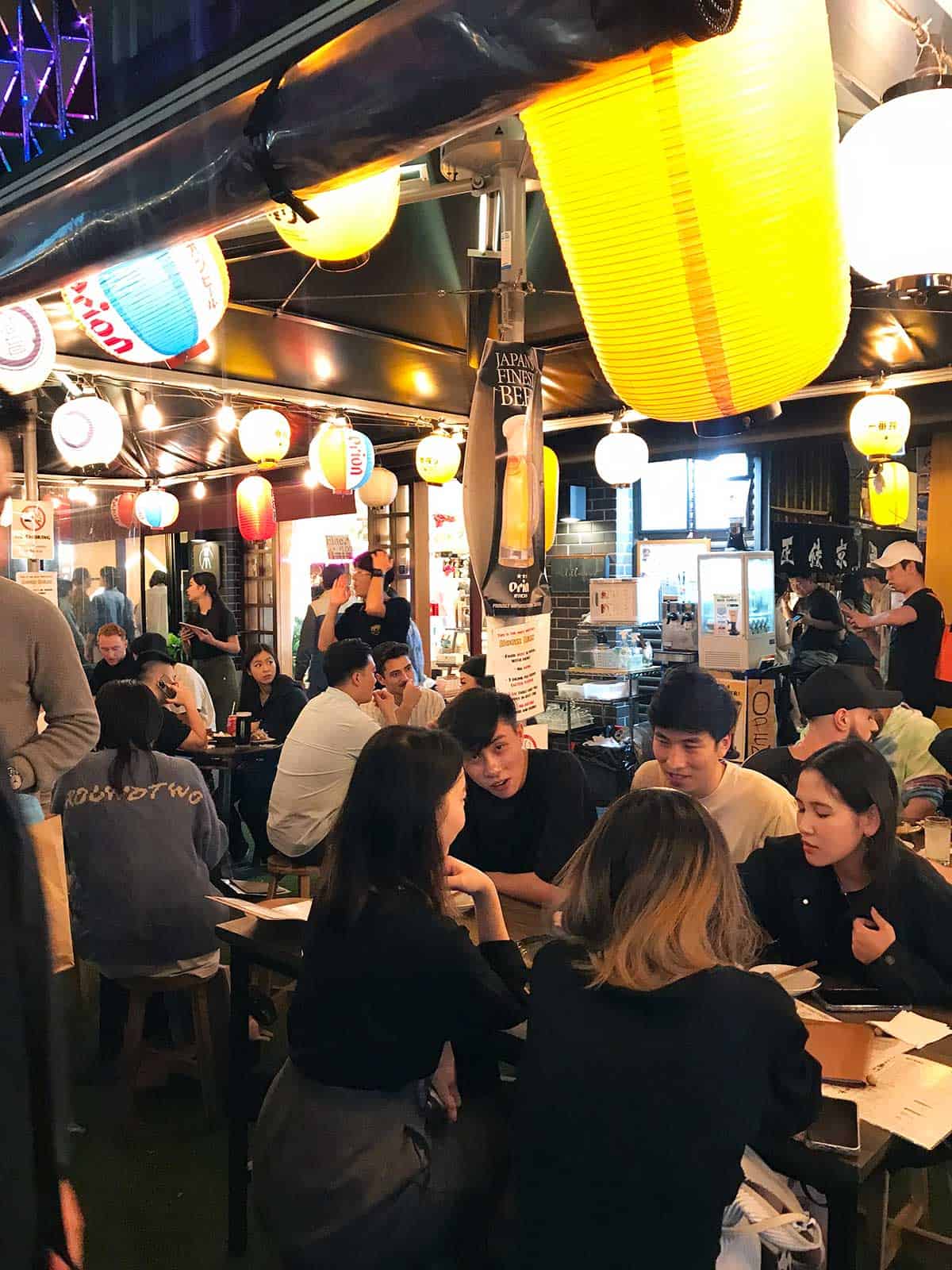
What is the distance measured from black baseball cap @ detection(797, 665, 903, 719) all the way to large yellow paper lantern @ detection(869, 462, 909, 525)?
174 inches

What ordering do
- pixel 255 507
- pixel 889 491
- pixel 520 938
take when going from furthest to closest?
pixel 255 507, pixel 889 491, pixel 520 938

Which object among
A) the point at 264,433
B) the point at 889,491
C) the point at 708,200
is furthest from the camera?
the point at 889,491

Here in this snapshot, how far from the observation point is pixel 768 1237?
5.38 ft

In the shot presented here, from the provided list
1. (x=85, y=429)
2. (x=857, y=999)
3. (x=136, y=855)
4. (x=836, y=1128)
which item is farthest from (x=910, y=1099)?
(x=85, y=429)

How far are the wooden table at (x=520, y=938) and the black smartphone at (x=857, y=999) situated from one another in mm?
38

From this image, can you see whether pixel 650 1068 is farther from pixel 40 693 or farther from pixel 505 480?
pixel 40 693

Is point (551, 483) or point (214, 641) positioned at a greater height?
point (551, 483)

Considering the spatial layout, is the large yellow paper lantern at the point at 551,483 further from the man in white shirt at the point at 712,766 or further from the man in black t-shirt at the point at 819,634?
the man in black t-shirt at the point at 819,634

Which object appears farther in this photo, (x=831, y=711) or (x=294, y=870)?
(x=294, y=870)

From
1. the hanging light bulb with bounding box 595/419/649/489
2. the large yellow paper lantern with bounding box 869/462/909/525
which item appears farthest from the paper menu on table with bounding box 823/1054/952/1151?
the large yellow paper lantern with bounding box 869/462/909/525

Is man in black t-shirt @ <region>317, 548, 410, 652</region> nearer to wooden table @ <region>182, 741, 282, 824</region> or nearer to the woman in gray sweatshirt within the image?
wooden table @ <region>182, 741, 282, 824</region>

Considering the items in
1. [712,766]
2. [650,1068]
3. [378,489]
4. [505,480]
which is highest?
[378,489]

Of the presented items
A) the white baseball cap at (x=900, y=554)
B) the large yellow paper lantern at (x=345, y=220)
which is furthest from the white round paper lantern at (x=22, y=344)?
the white baseball cap at (x=900, y=554)

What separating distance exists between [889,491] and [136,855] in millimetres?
6246
